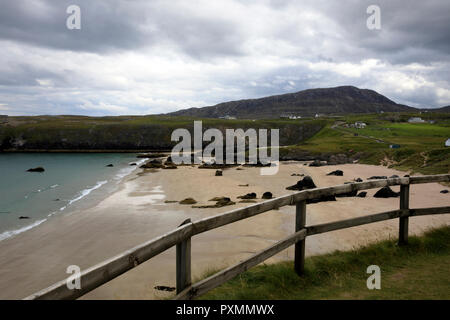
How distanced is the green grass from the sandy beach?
8.56 feet

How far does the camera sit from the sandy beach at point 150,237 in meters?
11.1

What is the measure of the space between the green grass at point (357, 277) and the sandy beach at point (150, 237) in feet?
8.56

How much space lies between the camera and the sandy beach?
1115cm

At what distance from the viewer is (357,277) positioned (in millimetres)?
6602

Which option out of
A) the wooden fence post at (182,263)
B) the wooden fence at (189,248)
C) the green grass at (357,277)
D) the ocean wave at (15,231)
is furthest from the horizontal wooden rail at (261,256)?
the ocean wave at (15,231)

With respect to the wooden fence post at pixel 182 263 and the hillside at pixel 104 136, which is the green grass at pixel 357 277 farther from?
the hillside at pixel 104 136

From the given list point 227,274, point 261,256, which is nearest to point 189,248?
point 227,274

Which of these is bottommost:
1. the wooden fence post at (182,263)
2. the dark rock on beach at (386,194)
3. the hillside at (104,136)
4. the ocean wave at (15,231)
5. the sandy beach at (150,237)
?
the ocean wave at (15,231)

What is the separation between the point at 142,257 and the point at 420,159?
150 feet

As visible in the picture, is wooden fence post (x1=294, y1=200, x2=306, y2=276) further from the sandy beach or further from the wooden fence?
the sandy beach

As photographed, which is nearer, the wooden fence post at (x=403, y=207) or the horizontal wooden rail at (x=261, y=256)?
the horizontal wooden rail at (x=261, y=256)

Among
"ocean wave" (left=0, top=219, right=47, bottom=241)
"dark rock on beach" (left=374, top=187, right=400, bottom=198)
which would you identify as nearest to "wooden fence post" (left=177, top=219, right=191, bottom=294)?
"ocean wave" (left=0, top=219, right=47, bottom=241)
